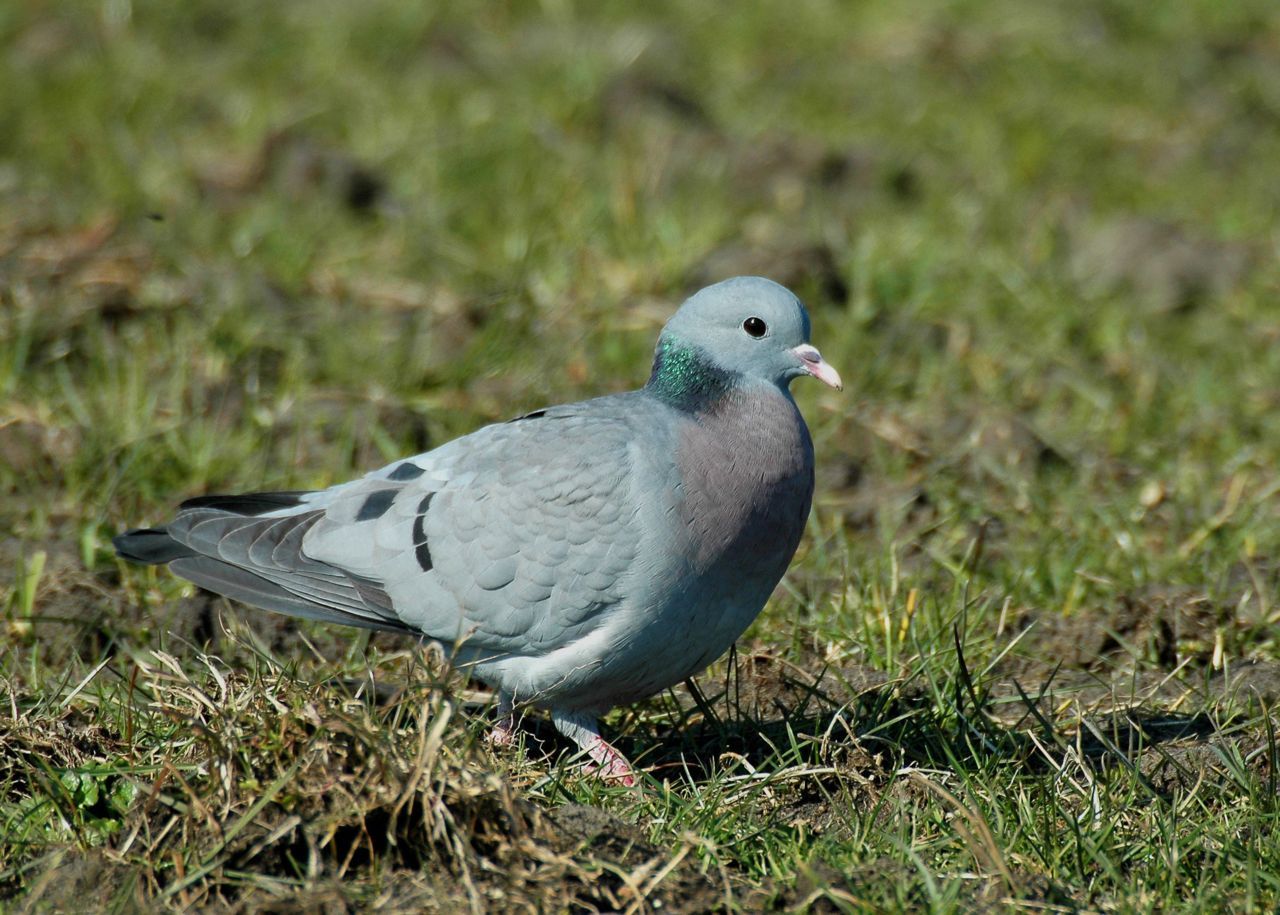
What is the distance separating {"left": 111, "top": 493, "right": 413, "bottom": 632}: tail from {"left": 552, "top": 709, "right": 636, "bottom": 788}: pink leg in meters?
0.45

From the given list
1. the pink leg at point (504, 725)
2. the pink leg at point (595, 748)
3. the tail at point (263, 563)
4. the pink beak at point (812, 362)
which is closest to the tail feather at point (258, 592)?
the tail at point (263, 563)

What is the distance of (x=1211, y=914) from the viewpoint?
2.97 meters

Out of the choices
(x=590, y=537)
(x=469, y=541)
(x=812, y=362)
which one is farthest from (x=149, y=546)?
(x=812, y=362)

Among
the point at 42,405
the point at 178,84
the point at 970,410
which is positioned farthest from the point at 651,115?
the point at 42,405

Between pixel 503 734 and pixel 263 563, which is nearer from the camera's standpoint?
pixel 503 734

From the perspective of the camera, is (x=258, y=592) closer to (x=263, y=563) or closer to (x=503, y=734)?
(x=263, y=563)

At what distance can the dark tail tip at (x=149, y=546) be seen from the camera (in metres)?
3.96

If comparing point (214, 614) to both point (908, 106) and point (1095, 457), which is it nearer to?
point (1095, 457)

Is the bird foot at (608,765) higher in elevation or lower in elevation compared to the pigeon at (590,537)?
lower

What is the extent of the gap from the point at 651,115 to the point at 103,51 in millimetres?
2937

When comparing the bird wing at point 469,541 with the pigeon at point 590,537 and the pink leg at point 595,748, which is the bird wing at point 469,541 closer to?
the pigeon at point 590,537

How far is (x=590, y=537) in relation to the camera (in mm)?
3572

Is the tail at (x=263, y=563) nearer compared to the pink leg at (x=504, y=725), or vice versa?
the pink leg at (x=504, y=725)

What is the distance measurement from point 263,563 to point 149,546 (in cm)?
33
